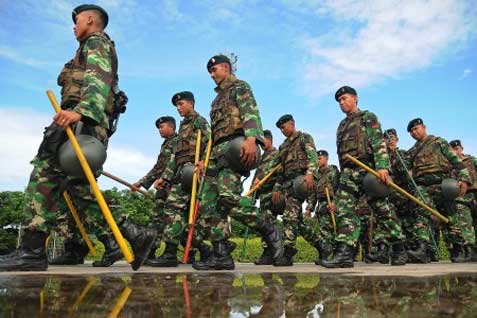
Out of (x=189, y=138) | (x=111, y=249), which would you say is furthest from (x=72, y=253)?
(x=189, y=138)

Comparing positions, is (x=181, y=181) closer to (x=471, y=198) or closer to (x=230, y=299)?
(x=230, y=299)

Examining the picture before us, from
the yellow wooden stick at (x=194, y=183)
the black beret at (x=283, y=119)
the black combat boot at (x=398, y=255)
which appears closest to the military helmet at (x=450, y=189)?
the black combat boot at (x=398, y=255)

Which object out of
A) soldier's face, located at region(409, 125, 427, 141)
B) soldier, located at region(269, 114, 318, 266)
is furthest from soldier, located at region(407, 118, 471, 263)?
soldier, located at region(269, 114, 318, 266)

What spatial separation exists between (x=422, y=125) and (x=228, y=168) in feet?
14.8

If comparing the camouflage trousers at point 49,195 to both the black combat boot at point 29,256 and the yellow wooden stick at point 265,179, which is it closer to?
the black combat boot at point 29,256

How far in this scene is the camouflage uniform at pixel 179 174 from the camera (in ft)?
18.7

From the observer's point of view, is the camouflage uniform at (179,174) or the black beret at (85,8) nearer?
the black beret at (85,8)

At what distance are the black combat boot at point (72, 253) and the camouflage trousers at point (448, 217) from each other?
16.7ft

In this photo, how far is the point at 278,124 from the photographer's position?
7.08 m

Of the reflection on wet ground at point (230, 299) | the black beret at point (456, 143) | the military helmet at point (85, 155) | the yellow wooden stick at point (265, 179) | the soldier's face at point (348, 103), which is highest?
the black beret at point (456, 143)

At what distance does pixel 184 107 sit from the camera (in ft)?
21.0

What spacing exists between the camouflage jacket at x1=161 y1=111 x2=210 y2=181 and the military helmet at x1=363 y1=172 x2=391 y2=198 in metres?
2.15

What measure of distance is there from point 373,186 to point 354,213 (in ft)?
1.62

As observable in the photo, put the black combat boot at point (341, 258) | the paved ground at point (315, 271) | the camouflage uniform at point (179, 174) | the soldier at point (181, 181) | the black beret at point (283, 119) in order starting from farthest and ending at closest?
the black beret at point (283, 119) < the camouflage uniform at point (179, 174) < the soldier at point (181, 181) < the black combat boot at point (341, 258) < the paved ground at point (315, 271)
